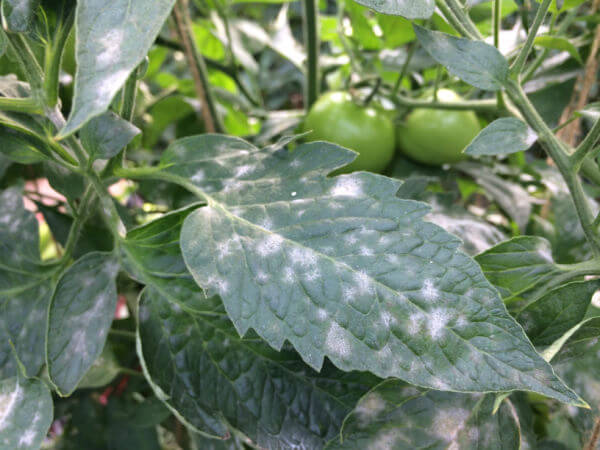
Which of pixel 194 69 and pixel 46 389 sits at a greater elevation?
pixel 194 69

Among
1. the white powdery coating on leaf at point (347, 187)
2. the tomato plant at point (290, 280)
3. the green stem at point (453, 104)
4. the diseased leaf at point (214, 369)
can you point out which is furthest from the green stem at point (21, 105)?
the green stem at point (453, 104)

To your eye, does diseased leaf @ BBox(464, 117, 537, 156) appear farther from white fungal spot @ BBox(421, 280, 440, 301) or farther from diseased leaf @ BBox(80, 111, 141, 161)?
diseased leaf @ BBox(80, 111, 141, 161)

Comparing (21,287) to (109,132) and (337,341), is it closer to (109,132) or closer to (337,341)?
(109,132)

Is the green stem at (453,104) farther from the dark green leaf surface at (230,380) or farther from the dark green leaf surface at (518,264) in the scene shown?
the dark green leaf surface at (230,380)

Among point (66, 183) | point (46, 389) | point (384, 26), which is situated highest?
point (384, 26)

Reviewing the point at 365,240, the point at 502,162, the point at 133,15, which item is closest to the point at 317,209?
the point at 365,240

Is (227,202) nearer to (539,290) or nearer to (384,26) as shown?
(539,290)

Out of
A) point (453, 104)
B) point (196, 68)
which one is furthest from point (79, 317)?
point (453, 104)
